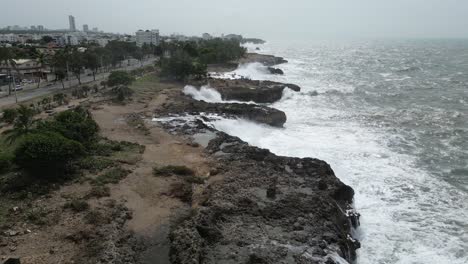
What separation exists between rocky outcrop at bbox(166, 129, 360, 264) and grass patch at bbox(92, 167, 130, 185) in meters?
6.00

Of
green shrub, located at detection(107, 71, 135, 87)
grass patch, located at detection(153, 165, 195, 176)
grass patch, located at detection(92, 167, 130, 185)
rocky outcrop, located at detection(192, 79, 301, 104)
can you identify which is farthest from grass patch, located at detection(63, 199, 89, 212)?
rocky outcrop, located at detection(192, 79, 301, 104)

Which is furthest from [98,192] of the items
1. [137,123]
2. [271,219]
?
[137,123]

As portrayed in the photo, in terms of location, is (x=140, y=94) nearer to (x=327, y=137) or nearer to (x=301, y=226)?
(x=327, y=137)

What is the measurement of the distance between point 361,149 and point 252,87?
28.6 meters

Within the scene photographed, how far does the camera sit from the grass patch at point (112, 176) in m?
24.0

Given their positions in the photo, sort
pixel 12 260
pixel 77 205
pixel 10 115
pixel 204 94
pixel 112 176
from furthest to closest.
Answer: pixel 204 94 < pixel 10 115 < pixel 112 176 < pixel 77 205 < pixel 12 260

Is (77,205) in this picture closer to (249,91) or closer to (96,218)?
(96,218)

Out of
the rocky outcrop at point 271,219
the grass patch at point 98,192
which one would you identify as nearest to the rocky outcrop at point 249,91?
the rocky outcrop at point 271,219

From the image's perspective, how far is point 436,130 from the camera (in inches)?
1645

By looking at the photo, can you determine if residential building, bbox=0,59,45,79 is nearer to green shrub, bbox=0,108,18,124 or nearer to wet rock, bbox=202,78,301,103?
wet rock, bbox=202,78,301,103

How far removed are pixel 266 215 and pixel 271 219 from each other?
14.7 inches

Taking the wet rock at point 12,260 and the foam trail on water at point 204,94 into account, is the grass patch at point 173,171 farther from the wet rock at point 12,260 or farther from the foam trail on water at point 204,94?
the foam trail on water at point 204,94

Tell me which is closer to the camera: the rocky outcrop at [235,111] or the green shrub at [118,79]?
the rocky outcrop at [235,111]

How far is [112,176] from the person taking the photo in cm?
2477
